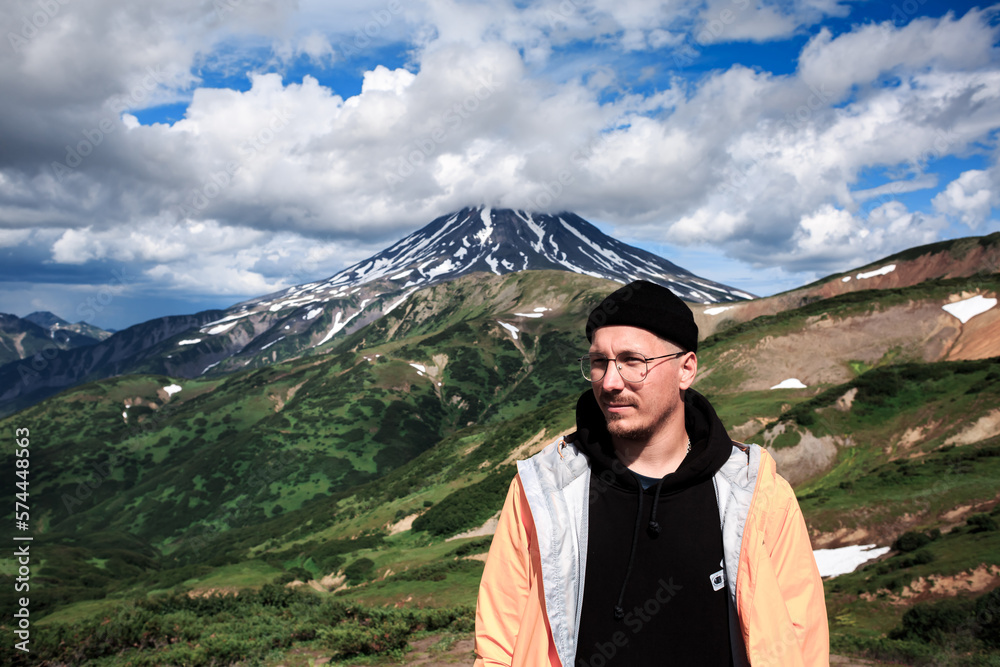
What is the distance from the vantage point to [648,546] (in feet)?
9.76

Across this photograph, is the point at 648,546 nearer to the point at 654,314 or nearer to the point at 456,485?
the point at 654,314

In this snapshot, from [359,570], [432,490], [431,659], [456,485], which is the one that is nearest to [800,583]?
[431,659]

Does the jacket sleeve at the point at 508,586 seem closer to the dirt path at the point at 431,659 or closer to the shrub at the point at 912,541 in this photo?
the dirt path at the point at 431,659

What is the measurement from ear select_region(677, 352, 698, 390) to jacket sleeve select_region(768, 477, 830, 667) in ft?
2.51

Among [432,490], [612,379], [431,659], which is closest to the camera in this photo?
[612,379]

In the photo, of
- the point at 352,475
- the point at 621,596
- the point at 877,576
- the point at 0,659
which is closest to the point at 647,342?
the point at 621,596

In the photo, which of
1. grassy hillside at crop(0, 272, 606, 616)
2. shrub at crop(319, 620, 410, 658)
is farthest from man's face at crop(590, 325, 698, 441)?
grassy hillside at crop(0, 272, 606, 616)

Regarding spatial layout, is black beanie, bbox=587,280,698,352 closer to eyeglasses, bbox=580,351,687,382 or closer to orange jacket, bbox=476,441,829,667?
eyeglasses, bbox=580,351,687,382

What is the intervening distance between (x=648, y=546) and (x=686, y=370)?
1.08m

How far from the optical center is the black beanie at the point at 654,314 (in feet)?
10.3

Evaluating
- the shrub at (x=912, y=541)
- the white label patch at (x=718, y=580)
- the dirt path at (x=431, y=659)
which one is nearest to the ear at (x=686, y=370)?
the white label patch at (x=718, y=580)

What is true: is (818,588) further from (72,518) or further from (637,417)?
(72,518)

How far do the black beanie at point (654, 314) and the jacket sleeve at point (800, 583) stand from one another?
99 centimetres

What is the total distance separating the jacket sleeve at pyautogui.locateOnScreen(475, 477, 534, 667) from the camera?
3.03m
